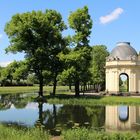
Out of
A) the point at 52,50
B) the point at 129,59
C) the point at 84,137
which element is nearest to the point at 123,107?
the point at 52,50

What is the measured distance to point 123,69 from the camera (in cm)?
7594

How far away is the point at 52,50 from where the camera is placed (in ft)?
210

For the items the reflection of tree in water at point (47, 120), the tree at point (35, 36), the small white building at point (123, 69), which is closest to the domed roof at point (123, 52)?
the small white building at point (123, 69)

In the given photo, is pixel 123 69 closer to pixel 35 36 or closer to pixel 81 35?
pixel 81 35

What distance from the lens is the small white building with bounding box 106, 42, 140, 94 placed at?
7544cm

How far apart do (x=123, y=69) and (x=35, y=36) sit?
70.8 ft

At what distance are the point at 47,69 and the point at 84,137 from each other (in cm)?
4290

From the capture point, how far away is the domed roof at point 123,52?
7617 centimetres

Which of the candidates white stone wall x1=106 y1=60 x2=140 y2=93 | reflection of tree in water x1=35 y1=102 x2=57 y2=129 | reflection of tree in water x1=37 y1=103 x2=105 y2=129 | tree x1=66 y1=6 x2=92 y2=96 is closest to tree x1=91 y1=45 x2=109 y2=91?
white stone wall x1=106 y1=60 x2=140 y2=93

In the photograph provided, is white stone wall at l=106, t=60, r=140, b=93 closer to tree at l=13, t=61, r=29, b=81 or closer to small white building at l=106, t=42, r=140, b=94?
small white building at l=106, t=42, r=140, b=94

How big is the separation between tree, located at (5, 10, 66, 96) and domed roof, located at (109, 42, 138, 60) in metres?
17.5

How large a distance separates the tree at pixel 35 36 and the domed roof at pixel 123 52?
1745cm

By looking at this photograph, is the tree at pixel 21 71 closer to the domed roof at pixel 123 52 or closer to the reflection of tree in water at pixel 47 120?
the domed roof at pixel 123 52

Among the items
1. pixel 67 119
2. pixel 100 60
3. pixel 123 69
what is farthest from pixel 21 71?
pixel 100 60
